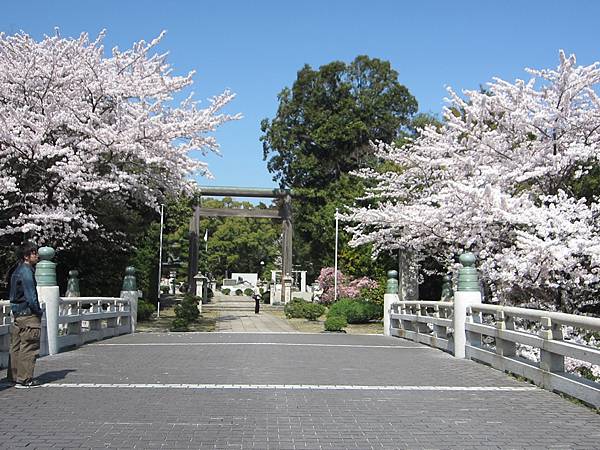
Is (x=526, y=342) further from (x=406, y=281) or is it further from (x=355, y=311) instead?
(x=406, y=281)

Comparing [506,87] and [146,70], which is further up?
[146,70]

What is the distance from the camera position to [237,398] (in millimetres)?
8062

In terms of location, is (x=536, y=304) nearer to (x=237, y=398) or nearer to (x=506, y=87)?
(x=506, y=87)

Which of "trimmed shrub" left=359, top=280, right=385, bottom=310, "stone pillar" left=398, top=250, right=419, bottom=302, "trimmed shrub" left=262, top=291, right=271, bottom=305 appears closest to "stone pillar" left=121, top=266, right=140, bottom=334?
"stone pillar" left=398, top=250, right=419, bottom=302

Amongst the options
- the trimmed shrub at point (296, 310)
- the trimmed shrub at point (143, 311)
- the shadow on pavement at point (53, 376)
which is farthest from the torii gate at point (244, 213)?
the shadow on pavement at point (53, 376)

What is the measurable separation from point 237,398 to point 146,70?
16433mm

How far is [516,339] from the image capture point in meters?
10.0

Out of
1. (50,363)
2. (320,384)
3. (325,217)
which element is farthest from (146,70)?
(325,217)

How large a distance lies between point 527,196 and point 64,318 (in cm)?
1065

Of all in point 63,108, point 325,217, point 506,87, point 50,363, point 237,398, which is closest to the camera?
point 237,398

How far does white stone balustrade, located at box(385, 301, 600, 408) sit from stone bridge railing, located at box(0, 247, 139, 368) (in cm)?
726

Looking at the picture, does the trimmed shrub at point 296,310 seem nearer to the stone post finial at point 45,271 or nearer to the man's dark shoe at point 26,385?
the stone post finial at point 45,271

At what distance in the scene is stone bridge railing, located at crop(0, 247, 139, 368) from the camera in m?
10.3

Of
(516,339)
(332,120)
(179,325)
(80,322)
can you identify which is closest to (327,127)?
(332,120)
